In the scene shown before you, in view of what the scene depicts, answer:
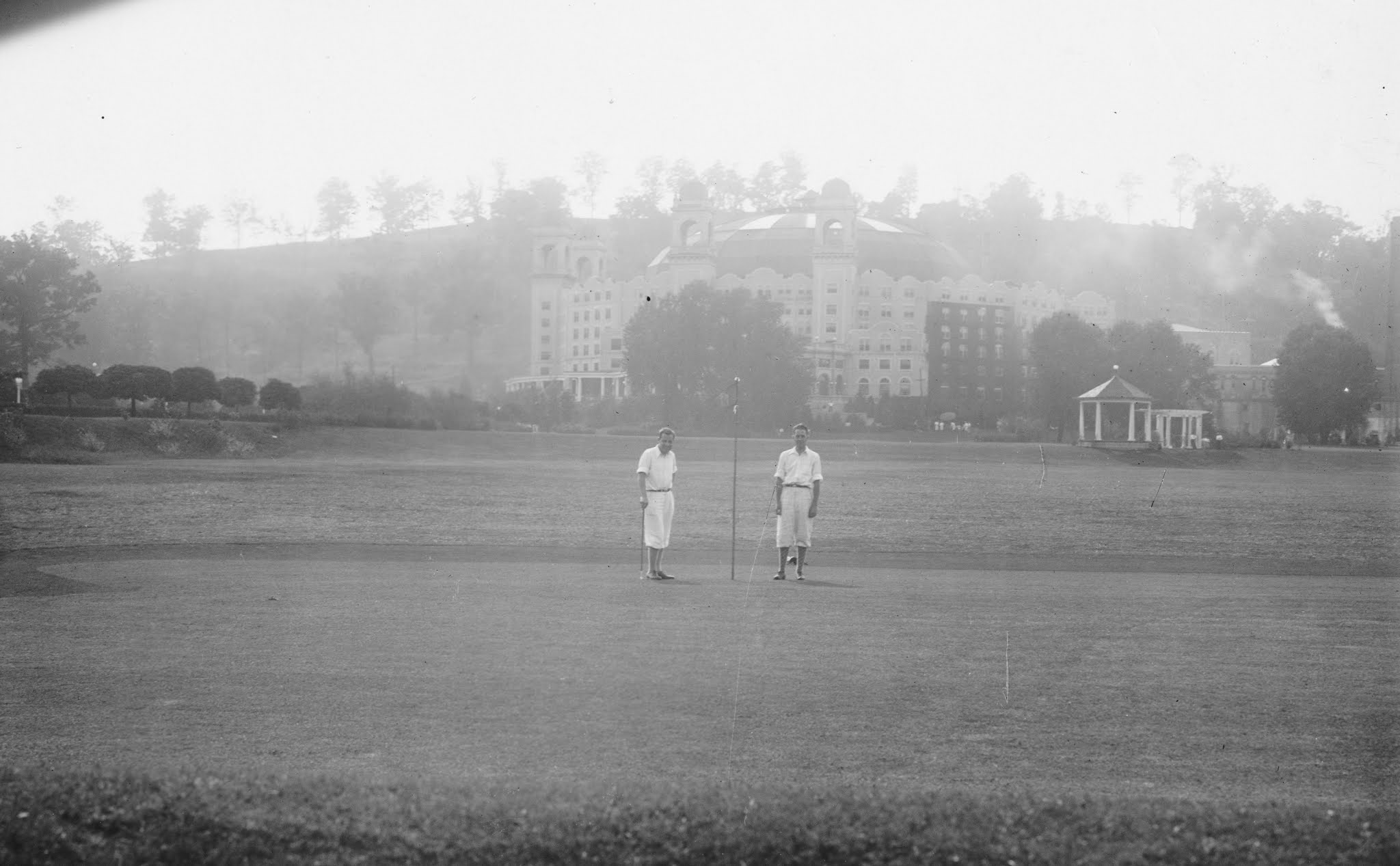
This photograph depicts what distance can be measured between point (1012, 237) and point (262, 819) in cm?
15954

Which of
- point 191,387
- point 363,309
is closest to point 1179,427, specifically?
point 363,309

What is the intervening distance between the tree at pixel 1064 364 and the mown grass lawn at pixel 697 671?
55.5m

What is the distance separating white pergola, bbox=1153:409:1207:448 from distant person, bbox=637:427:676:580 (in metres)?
46.0

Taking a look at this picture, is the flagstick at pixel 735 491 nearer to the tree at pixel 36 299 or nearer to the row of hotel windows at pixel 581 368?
the tree at pixel 36 299

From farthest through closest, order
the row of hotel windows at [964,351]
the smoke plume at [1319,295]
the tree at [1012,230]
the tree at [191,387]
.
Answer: the tree at [1012,230] → the row of hotel windows at [964,351] → the smoke plume at [1319,295] → the tree at [191,387]

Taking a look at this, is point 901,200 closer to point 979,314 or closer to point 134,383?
point 979,314

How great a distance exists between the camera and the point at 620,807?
6004mm

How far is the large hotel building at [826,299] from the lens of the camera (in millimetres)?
119188

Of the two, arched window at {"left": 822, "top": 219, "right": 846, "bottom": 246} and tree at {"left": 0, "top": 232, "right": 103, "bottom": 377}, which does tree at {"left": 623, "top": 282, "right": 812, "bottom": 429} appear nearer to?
tree at {"left": 0, "top": 232, "right": 103, "bottom": 377}

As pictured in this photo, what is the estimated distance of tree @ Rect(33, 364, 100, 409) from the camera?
4238cm

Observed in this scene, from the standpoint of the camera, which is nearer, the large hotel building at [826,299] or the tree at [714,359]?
the tree at [714,359]

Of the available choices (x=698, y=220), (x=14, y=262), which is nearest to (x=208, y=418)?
(x=14, y=262)

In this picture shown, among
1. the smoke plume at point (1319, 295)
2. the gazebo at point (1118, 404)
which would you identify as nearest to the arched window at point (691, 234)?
the gazebo at point (1118, 404)

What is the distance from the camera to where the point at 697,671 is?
1013cm
